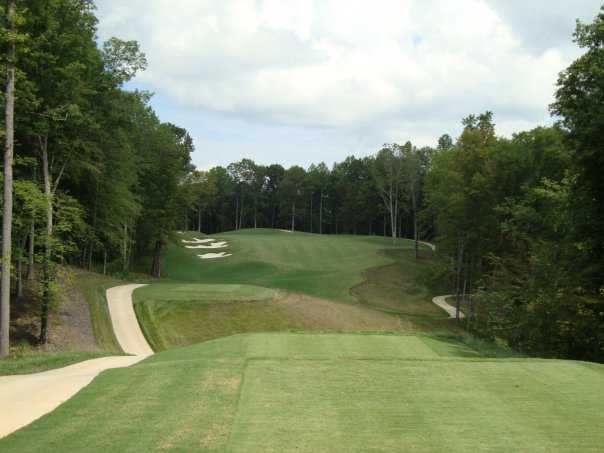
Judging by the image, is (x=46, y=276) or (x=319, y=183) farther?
(x=319, y=183)

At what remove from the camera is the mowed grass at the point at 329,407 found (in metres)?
7.04

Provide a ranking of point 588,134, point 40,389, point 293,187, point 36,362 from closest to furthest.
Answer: point 40,389 < point 36,362 < point 588,134 < point 293,187

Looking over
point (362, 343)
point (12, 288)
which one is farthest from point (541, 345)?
point (12, 288)

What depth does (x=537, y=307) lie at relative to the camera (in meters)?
23.9

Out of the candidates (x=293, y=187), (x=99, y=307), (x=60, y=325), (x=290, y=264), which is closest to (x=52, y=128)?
(x=60, y=325)

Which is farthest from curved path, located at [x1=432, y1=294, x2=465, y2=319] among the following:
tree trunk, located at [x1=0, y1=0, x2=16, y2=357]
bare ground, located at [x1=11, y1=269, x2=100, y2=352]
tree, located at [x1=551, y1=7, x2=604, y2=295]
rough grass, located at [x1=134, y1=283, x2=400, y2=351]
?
tree trunk, located at [x1=0, y1=0, x2=16, y2=357]

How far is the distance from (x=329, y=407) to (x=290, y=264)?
47.8 metres

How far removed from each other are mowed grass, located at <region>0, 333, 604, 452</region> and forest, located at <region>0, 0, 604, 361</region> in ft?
31.9

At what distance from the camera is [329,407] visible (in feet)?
27.9

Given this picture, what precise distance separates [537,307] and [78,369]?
1844 cm

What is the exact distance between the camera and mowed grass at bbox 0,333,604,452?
23.1ft

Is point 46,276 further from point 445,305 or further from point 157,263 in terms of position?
point 445,305

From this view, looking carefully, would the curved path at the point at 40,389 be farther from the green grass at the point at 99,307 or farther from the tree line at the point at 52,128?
the green grass at the point at 99,307

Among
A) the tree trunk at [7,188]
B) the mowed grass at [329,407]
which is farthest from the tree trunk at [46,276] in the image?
the mowed grass at [329,407]
